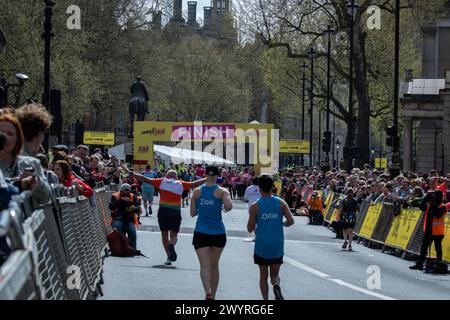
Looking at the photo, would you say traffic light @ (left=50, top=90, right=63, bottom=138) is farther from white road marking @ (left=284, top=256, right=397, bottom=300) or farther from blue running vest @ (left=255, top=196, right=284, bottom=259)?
blue running vest @ (left=255, top=196, right=284, bottom=259)

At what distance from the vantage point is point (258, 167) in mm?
61531

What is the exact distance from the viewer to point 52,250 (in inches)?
365

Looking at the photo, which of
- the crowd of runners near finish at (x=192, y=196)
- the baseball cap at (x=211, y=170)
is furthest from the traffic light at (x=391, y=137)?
the baseball cap at (x=211, y=170)

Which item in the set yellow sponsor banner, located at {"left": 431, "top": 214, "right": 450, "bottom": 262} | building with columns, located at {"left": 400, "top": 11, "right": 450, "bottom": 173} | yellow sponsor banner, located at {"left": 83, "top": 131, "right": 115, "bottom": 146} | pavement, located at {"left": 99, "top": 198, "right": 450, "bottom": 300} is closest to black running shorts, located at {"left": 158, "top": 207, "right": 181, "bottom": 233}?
pavement, located at {"left": 99, "top": 198, "right": 450, "bottom": 300}

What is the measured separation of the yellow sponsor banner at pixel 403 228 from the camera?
26609mm

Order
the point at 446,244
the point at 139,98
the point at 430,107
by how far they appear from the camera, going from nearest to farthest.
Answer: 1. the point at 446,244
2. the point at 139,98
3. the point at 430,107

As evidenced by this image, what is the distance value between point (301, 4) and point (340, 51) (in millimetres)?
6934

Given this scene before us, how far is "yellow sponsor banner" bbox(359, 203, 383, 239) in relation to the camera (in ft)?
101

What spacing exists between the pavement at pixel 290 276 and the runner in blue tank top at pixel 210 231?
0.59 meters

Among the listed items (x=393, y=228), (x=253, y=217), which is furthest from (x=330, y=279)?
(x=393, y=228)

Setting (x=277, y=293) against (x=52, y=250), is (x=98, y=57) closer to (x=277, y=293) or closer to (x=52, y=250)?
(x=277, y=293)

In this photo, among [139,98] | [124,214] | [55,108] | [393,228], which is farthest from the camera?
[139,98]

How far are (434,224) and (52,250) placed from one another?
14774 mm

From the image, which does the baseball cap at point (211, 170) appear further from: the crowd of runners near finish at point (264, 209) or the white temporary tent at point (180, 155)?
the white temporary tent at point (180, 155)
